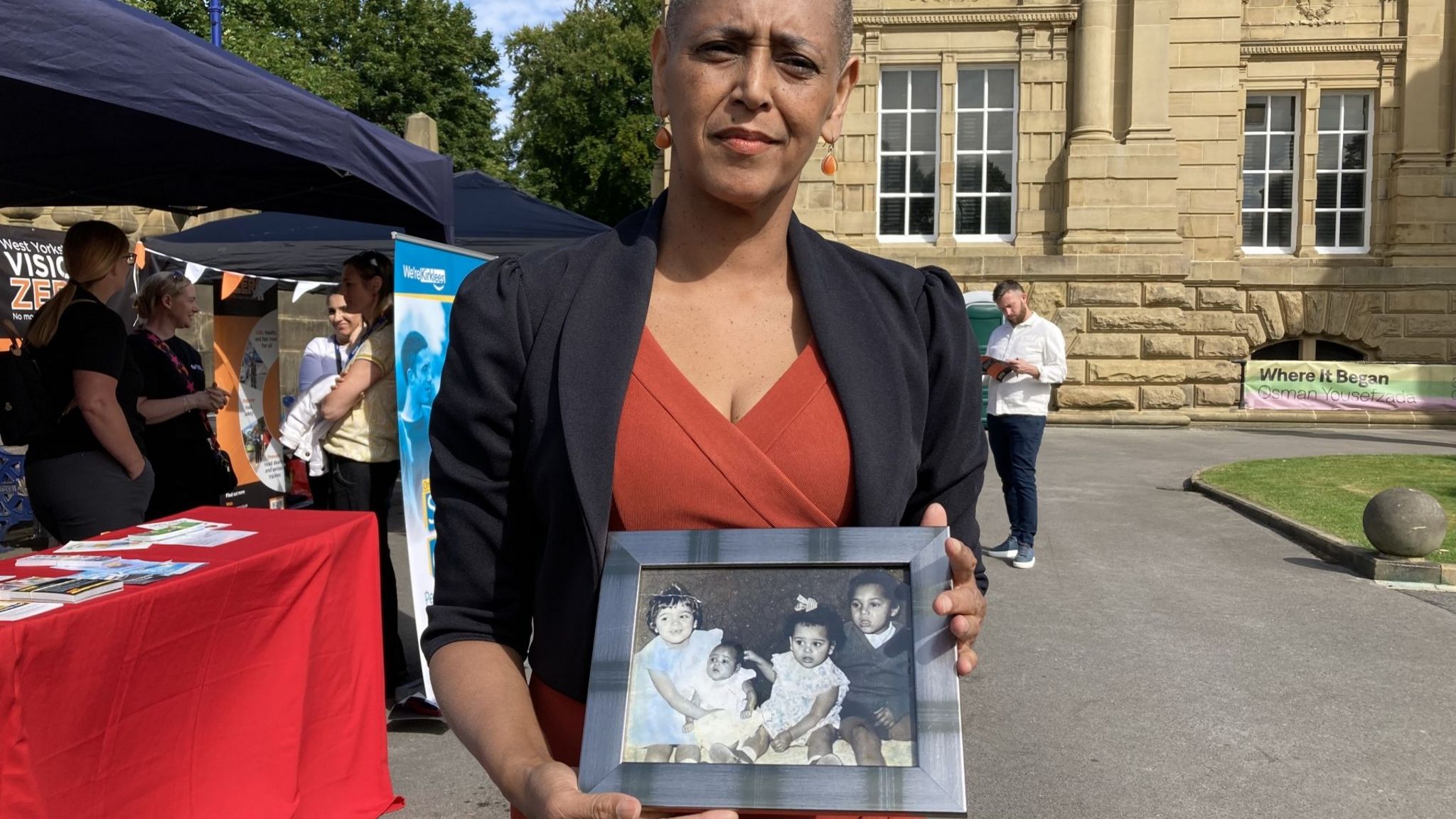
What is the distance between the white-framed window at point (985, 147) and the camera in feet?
70.0

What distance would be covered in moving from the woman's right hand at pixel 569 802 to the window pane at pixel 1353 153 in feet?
80.7

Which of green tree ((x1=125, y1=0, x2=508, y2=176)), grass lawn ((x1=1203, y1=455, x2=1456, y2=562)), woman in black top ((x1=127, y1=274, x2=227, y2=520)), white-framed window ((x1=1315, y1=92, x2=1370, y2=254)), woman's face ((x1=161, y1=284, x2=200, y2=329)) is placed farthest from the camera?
green tree ((x1=125, y1=0, x2=508, y2=176))

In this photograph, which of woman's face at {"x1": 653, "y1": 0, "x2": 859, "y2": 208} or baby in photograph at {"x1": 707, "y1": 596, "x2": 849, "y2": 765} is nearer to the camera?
baby in photograph at {"x1": 707, "y1": 596, "x2": 849, "y2": 765}

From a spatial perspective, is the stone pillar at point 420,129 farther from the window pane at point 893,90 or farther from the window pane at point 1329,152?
the window pane at point 1329,152

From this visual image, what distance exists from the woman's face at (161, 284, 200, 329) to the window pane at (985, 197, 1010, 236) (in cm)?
1654

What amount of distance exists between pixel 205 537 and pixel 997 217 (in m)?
19.1

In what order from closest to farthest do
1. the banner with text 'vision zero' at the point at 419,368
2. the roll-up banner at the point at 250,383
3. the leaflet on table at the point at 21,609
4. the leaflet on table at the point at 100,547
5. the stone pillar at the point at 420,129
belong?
the leaflet on table at the point at 21,609 → the leaflet on table at the point at 100,547 → the banner with text 'vision zero' at the point at 419,368 → the roll-up banner at the point at 250,383 → the stone pillar at the point at 420,129

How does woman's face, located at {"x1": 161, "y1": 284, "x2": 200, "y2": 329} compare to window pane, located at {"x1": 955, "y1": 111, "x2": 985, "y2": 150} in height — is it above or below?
below

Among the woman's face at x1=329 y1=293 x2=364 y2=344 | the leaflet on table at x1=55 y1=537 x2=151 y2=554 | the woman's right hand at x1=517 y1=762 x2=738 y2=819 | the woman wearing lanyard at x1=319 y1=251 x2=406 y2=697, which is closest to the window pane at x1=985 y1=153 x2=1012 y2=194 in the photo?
the woman's face at x1=329 y1=293 x2=364 y2=344

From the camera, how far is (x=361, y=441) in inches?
238

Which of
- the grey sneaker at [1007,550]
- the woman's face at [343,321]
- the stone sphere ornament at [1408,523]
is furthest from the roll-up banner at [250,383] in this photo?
the stone sphere ornament at [1408,523]

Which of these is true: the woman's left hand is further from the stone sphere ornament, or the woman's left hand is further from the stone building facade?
the stone building facade

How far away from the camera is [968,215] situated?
21.5m

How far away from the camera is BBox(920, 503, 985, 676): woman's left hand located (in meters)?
1.31
